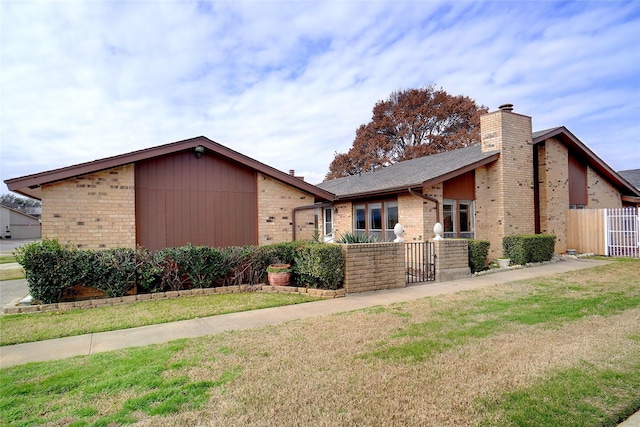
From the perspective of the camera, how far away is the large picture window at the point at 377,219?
1336 cm

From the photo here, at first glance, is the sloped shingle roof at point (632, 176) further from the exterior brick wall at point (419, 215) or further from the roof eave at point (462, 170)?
the exterior brick wall at point (419, 215)

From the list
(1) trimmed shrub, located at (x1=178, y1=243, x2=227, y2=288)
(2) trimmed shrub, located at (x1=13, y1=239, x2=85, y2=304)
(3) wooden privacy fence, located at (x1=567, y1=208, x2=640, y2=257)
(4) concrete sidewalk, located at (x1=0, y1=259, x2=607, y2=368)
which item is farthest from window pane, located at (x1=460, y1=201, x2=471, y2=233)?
(2) trimmed shrub, located at (x1=13, y1=239, x2=85, y2=304)

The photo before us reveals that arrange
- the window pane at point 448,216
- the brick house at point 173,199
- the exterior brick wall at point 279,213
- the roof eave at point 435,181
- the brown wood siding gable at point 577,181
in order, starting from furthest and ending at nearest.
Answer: the brown wood siding gable at point 577,181
the window pane at point 448,216
the roof eave at point 435,181
the exterior brick wall at point 279,213
the brick house at point 173,199

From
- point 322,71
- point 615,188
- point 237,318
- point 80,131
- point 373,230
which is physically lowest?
point 237,318

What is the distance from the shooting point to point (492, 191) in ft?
44.6

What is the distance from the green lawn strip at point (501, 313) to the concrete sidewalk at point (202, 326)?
1.19 meters

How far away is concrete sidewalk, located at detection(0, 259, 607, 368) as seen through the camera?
4.46 meters

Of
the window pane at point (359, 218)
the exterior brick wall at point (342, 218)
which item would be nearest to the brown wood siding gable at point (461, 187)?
the window pane at point (359, 218)

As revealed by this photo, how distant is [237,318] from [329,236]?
11532mm

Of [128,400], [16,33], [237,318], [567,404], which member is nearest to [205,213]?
[237,318]

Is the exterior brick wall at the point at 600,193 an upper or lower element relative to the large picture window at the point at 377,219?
upper

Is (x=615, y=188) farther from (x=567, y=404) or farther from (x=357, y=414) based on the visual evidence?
(x=357, y=414)

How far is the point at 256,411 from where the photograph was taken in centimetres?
283

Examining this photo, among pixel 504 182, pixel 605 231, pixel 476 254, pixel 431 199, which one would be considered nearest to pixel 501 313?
pixel 476 254
